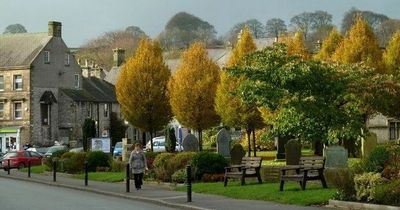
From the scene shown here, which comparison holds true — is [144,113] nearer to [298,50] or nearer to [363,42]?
[298,50]

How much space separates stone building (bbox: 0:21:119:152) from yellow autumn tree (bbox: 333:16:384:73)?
34903 mm

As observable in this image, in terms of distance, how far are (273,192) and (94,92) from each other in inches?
2536

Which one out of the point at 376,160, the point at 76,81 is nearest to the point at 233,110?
the point at 376,160

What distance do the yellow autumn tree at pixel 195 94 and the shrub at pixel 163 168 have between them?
68.1 feet

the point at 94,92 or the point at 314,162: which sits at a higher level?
the point at 94,92

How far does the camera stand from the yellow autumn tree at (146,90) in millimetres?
54625

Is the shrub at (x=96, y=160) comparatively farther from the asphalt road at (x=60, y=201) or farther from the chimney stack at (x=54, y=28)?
the chimney stack at (x=54, y=28)

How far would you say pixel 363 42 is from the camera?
5353 centimetres

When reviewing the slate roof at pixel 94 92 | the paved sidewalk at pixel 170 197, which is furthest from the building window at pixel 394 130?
the paved sidewalk at pixel 170 197

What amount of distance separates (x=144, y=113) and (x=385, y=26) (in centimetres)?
6499

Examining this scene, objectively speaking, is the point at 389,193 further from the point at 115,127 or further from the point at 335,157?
the point at 115,127

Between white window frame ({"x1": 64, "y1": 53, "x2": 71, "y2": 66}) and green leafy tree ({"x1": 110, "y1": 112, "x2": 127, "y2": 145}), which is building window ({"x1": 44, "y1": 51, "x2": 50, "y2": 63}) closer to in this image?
white window frame ({"x1": 64, "y1": 53, "x2": 71, "y2": 66})

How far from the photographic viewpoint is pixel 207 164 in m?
30.1

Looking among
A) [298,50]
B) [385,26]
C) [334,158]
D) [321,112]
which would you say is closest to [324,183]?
[334,158]
